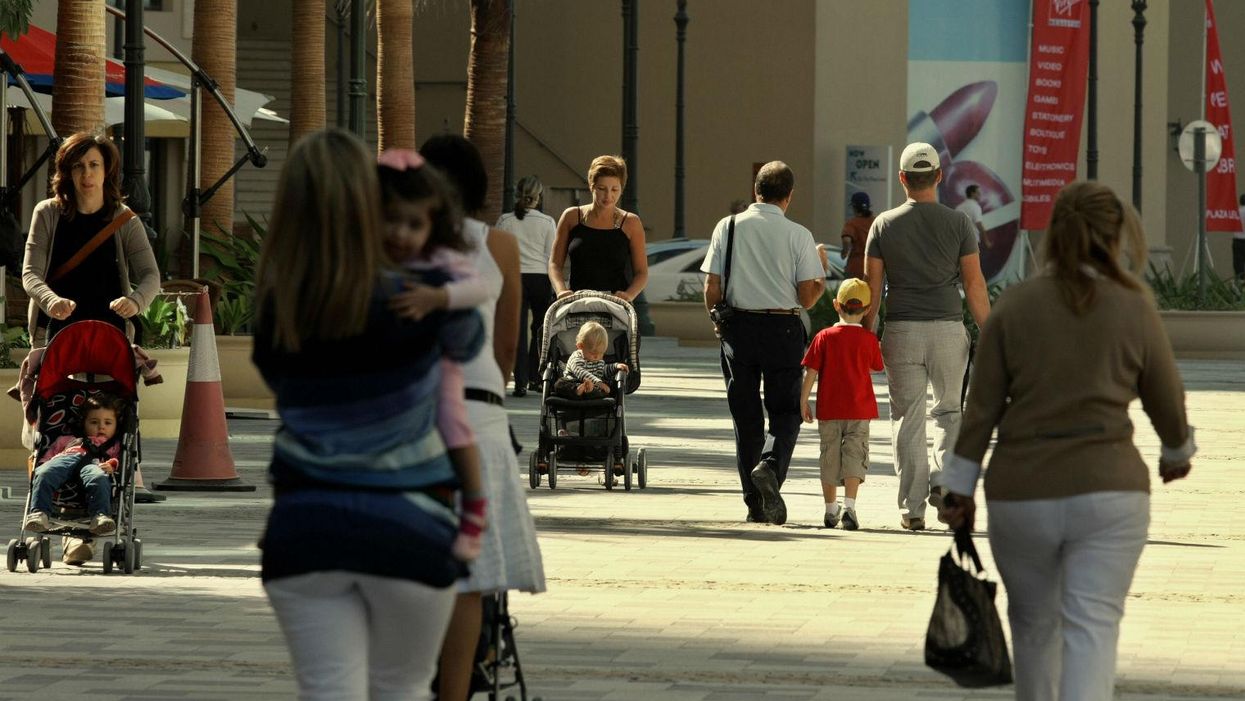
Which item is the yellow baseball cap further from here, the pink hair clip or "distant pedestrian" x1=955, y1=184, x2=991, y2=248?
"distant pedestrian" x1=955, y1=184, x2=991, y2=248

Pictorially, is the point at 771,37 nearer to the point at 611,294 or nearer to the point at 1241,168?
the point at 1241,168

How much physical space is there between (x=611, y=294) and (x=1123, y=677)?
6811 mm

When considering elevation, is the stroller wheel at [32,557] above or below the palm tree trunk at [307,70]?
below

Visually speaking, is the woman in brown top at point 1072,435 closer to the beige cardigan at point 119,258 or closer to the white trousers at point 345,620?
the white trousers at point 345,620

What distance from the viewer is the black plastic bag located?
6012 millimetres

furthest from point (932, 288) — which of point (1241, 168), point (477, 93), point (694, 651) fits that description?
point (1241, 168)

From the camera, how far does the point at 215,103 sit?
1011 inches

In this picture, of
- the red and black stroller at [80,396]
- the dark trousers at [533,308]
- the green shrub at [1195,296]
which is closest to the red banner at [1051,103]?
the green shrub at [1195,296]

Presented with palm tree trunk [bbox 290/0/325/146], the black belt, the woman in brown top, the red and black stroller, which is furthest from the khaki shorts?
palm tree trunk [bbox 290/0/325/146]

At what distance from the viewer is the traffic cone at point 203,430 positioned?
44.3 feet

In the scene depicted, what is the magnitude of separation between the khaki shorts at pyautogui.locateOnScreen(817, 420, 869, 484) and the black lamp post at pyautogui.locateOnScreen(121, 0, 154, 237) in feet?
19.0

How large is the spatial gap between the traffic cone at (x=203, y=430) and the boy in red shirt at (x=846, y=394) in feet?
11.0

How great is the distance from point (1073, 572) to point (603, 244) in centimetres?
875

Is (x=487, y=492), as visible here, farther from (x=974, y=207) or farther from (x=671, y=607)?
(x=974, y=207)
